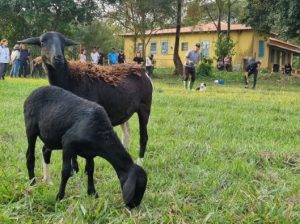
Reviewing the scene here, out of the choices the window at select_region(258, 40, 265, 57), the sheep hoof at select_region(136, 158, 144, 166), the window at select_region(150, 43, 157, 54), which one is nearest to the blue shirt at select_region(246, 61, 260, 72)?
the sheep hoof at select_region(136, 158, 144, 166)

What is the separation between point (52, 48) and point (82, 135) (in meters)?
2.18

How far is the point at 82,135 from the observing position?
4203 millimetres

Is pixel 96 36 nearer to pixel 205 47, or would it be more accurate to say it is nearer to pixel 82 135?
pixel 205 47

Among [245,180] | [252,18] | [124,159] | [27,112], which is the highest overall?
[252,18]

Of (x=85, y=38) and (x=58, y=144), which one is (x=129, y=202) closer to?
(x=58, y=144)

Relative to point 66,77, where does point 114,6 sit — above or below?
above

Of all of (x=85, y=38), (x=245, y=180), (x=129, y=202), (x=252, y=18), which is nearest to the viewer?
(x=129, y=202)

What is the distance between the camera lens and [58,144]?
462cm

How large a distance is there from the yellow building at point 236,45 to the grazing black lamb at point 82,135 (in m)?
44.2

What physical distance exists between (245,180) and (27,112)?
8.68ft

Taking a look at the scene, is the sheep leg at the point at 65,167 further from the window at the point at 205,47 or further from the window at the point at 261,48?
the window at the point at 205,47

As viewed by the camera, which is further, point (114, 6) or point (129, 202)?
point (114, 6)

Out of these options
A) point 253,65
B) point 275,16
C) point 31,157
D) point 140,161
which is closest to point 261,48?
point 275,16

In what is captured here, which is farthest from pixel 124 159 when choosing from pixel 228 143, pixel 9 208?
pixel 228 143
